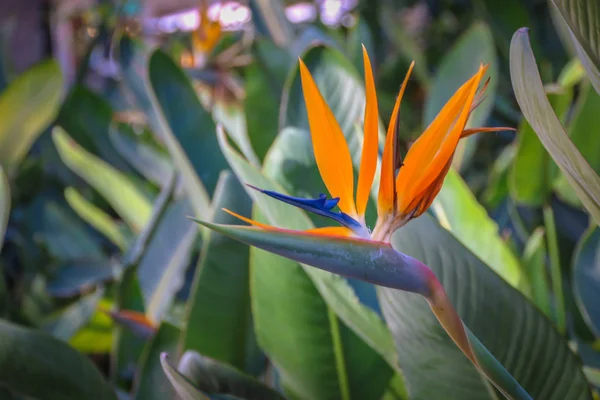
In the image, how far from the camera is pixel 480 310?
0.96 feet

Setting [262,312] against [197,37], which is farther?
[197,37]

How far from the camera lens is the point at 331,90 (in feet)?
1.49

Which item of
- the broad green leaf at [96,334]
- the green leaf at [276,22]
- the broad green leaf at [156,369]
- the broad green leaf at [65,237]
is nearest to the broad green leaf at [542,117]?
the broad green leaf at [156,369]

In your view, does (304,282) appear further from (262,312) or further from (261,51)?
(261,51)

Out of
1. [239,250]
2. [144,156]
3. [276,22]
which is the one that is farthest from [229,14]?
[239,250]

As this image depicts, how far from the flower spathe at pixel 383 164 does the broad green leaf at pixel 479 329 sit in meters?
0.09

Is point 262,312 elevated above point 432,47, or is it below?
below

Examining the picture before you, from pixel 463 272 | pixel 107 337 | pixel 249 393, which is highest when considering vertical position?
pixel 463 272

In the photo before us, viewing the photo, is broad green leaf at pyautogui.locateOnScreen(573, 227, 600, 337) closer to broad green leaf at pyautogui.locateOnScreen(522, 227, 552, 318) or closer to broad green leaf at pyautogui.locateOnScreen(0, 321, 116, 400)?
broad green leaf at pyautogui.locateOnScreen(522, 227, 552, 318)

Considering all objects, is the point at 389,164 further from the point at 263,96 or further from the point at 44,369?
the point at 263,96

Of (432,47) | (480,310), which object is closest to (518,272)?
(480,310)

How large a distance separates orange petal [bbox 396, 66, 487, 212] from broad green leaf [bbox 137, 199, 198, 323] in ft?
0.99

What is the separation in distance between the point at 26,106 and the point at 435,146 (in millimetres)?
641

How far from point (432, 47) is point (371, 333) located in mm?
1092
